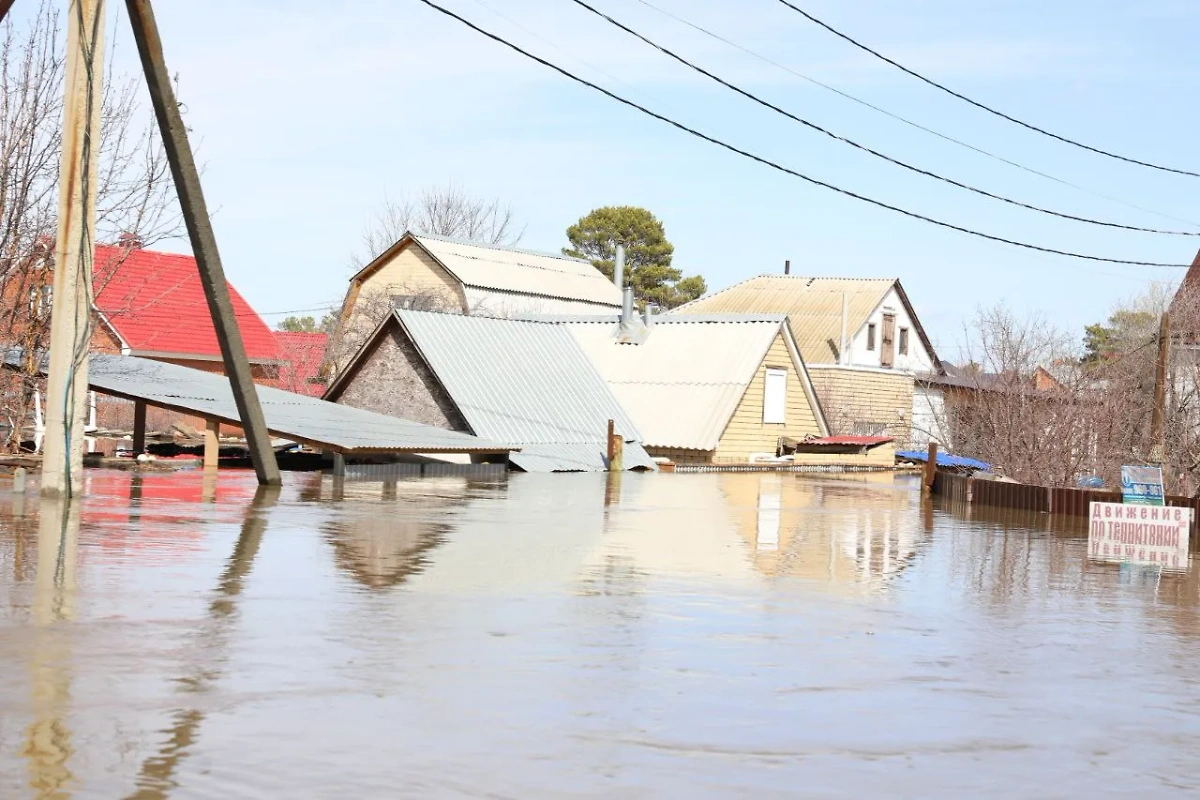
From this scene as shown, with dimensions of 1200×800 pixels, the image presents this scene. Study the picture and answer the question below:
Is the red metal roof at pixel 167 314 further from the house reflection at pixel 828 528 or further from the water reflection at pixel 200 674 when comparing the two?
the water reflection at pixel 200 674

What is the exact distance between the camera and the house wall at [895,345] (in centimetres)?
6638

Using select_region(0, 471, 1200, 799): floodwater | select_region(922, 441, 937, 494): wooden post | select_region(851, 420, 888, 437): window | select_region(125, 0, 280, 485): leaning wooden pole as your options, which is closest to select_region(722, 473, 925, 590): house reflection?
select_region(0, 471, 1200, 799): floodwater

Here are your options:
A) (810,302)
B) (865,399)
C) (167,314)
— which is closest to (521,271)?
(810,302)

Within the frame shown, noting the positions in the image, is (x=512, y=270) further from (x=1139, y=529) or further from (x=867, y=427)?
(x=1139, y=529)

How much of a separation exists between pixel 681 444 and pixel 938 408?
25095mm

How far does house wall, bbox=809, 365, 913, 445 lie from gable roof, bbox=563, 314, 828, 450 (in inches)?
354

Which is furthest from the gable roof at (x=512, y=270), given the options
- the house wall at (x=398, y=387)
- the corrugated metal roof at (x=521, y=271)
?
the house wall at (x=398, y=387)

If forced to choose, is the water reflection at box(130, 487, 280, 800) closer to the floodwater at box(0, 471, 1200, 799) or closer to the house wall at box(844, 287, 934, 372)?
the floodwater at box(0, 471, 1200, 799)

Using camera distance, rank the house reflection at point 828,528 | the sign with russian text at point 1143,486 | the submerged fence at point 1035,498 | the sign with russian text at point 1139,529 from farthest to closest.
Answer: the submerged fence at point 1035,498 < the sign with russian text at point 1143,486 < the sign with russian text at point 1139,529 < the house reflection at point 828,528

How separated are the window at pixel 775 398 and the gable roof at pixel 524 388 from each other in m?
6.04

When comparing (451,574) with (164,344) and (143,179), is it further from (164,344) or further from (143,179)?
(164,344)

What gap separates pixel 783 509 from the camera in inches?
1086

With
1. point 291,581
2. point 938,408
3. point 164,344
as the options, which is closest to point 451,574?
point 291,581

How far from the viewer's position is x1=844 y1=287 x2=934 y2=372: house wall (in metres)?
66.4
